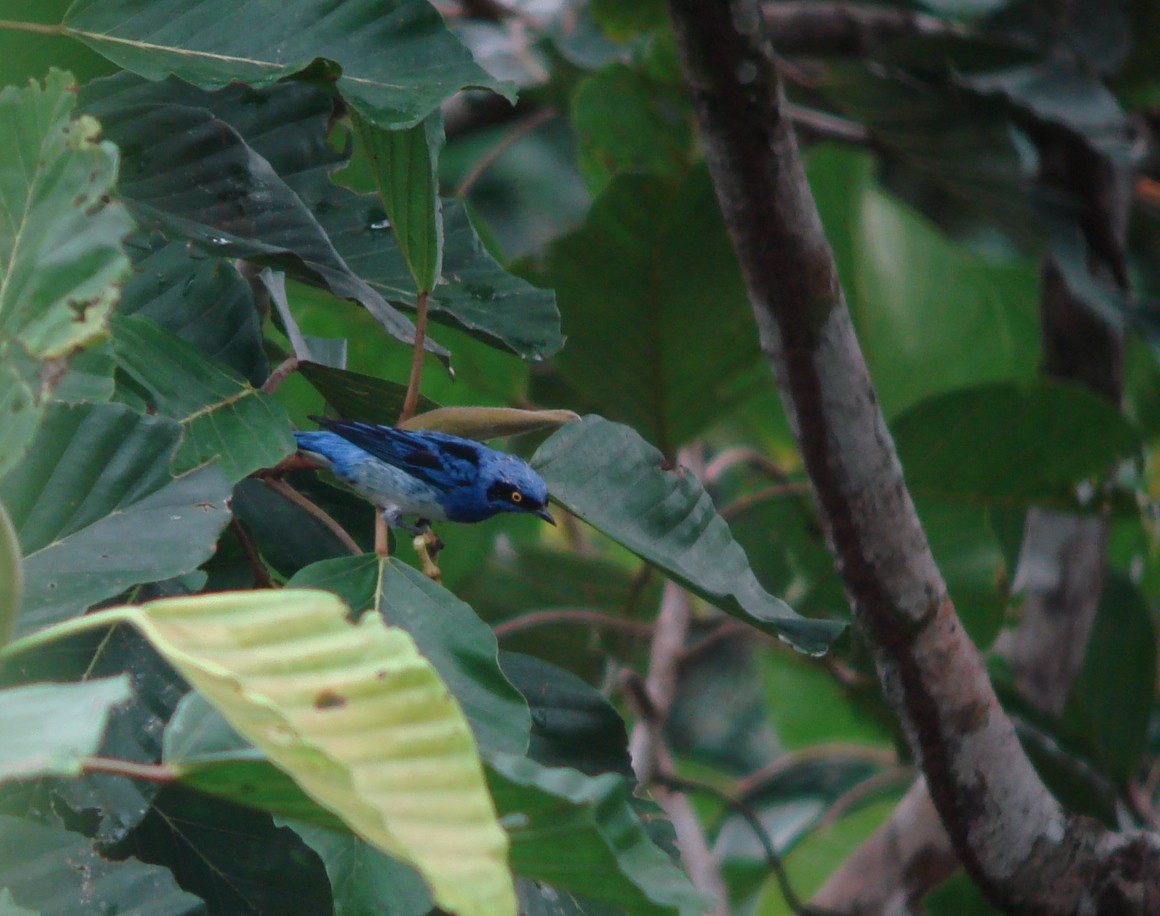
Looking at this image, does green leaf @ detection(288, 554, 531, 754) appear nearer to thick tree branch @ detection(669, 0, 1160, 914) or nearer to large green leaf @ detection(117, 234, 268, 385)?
large green leaf @ detection(117, 234, 268, 385)

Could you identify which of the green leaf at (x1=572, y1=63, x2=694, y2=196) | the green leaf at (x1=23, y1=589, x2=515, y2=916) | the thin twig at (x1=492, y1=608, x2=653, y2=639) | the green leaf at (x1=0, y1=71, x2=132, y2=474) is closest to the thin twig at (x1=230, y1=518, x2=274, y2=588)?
the green leaf at (x1=0, y1=71, x2=132, y2=474)

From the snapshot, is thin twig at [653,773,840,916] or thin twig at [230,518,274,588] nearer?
thin twig at [230,518,274,588]

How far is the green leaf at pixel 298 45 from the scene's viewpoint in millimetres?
945

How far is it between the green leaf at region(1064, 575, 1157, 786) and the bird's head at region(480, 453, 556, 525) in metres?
1.39

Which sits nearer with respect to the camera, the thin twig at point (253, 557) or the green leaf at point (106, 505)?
the green leaf at point (106, 505)

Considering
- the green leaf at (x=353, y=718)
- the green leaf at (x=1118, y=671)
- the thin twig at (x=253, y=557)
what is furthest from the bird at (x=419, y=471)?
the green leaf at (x=1118, y=671)

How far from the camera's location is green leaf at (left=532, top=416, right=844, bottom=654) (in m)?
0.90

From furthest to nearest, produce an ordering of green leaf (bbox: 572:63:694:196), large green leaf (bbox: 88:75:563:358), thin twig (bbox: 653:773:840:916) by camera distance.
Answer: green leaf (bbox: 572:63:694:196)
thin twig (bbox: 653:773:840:916)
large green leaf (bbox: 88:75:563:358)

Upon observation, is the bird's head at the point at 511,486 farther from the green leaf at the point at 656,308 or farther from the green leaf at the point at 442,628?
the green leaf at the point at 656,308

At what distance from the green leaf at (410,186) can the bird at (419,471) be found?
154 millimetres

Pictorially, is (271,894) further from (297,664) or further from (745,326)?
(745,326)

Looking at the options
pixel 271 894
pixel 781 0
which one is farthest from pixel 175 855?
pixel 781 0

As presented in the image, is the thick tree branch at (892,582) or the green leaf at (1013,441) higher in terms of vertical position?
the thick tree branch at (892,582)

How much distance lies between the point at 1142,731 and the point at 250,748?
207cm
